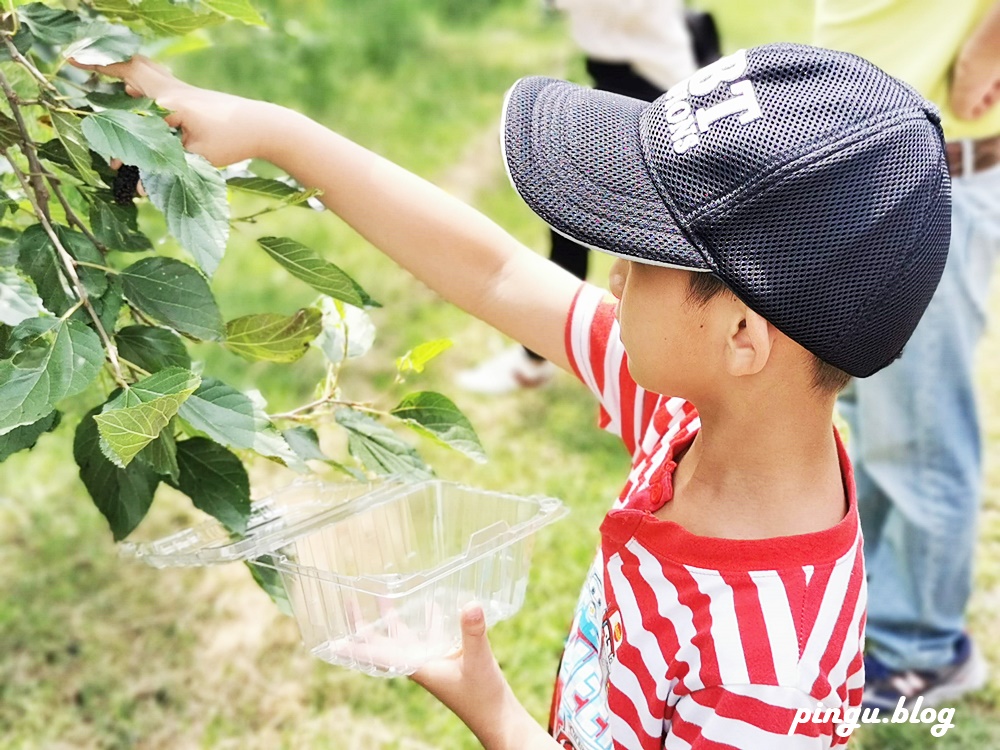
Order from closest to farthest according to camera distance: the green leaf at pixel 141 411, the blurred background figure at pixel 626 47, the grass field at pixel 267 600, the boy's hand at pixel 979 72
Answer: the green leaf at pixel 141 411 → the boy's hand at pixel 979 72 → the grass field at pixel 267 600 → the blurred background figure at pixel 626 47

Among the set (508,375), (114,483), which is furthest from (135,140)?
(508,375)

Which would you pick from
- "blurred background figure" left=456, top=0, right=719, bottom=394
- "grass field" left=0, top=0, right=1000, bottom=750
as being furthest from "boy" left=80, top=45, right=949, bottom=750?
"blurred background figure" left=456, top=0, right=719, bottom=394

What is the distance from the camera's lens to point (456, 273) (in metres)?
1.28

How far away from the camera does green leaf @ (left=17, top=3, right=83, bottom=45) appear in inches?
38.7

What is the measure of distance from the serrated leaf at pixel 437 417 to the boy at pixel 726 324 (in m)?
0.19

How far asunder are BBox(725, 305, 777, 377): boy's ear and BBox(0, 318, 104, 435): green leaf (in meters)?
0.51

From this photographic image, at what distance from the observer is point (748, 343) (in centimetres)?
98

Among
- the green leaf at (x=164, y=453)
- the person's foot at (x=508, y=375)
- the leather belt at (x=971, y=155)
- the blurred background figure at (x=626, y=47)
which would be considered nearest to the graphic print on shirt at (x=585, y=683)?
the green leaf at (x=164, y=453)

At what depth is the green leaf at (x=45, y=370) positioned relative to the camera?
857 mm

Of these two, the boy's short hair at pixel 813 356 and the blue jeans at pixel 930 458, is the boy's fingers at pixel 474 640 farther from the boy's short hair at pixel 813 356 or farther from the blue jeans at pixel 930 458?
the blue jeans at pixel 930 458

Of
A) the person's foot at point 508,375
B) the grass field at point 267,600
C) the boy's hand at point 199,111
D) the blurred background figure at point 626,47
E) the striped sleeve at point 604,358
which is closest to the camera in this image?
the boy's hand at point 199,111

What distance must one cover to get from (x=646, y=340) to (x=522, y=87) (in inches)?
11.0

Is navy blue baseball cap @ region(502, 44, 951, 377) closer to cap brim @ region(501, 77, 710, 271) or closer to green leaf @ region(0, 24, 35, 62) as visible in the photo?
cap brim @ region(501, 77, 710, 271)

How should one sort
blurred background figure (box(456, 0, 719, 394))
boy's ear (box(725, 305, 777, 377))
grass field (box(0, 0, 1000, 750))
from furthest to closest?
blurred background figure (box(456, 0, 719, 394)) → grass field (box(0, 0, 1000, 750)) → boy's ear (box(725, 305, 777, 377))
